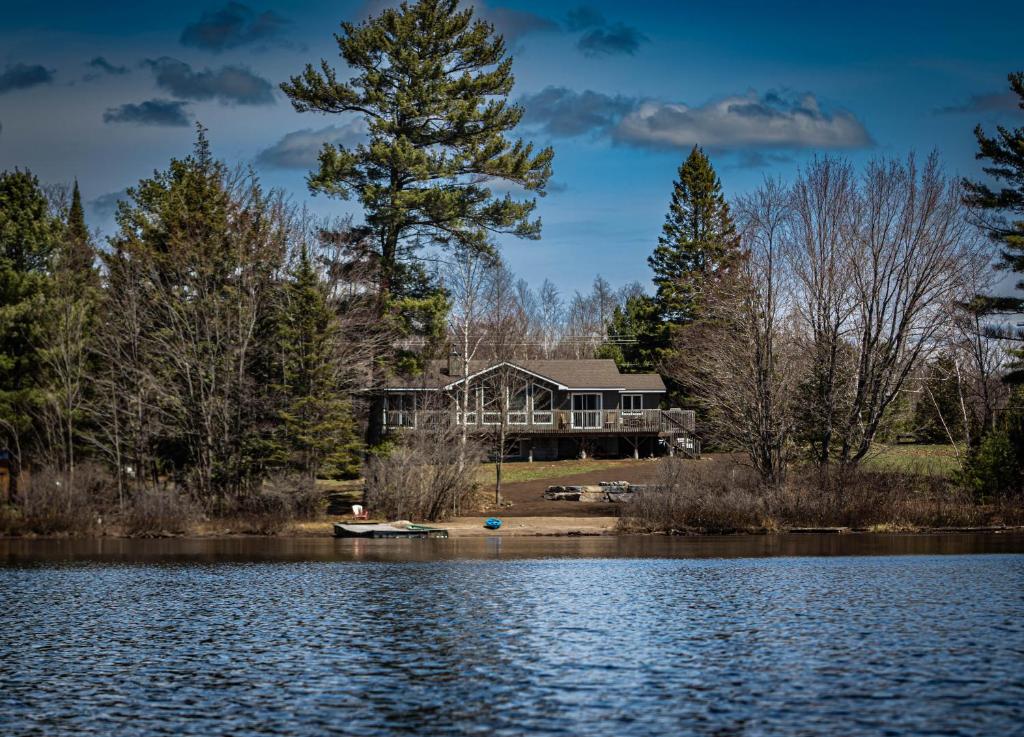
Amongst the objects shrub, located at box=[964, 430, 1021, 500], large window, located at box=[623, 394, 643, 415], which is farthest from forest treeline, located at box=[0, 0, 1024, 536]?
large window, located at box=[623, 394, 643, 415]

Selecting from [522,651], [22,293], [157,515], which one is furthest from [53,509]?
[522,651]

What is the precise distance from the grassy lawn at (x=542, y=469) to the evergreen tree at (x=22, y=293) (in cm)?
2263

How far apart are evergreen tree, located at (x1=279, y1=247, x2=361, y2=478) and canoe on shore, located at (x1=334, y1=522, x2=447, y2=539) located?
3997 mm

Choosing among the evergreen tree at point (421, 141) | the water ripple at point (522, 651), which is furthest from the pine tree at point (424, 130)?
the water ripple at point (522, 651)

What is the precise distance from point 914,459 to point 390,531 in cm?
3053

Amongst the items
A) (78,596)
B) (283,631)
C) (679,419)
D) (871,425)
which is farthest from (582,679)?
(679,419)

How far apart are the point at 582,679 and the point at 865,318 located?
35.3 m

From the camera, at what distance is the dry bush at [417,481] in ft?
158

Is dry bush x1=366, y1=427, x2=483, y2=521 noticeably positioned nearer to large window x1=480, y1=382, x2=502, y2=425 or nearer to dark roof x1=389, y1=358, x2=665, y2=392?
large window x1=480, y1=382, x2=502, y2=425

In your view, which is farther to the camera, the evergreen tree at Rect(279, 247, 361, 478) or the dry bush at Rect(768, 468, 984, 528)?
the evergreen tree at Rect(279, 247, 361, 478)

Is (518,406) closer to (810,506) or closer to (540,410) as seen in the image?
(540,410)

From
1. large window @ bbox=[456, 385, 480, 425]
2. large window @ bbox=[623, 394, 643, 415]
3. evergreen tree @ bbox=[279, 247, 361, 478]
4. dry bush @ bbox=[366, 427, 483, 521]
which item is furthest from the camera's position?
large window @ bbox=[623, 394, 643, 415]

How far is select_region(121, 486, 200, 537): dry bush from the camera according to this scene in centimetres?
4669

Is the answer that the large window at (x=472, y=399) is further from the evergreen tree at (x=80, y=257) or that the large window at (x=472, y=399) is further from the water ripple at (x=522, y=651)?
the water ripple at (x=522, y=651)
